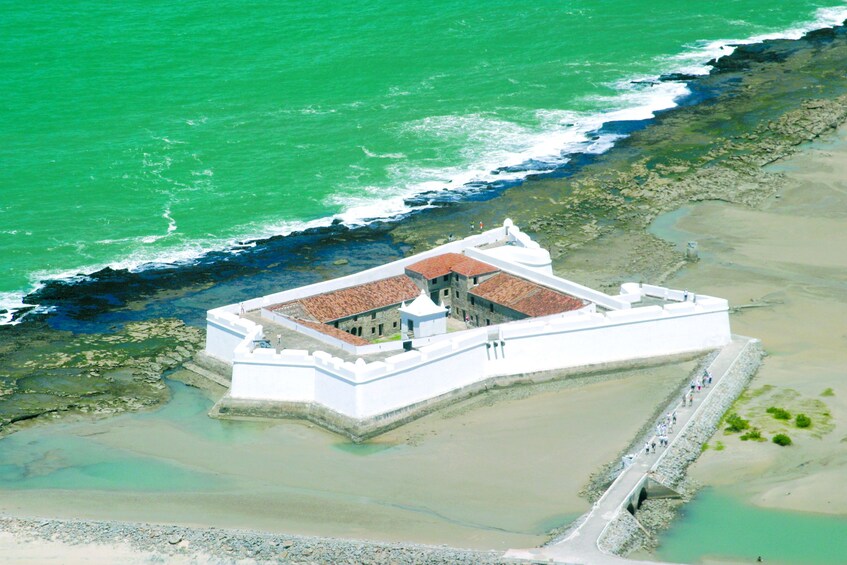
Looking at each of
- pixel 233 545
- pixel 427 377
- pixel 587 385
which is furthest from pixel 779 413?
pixel 233 545

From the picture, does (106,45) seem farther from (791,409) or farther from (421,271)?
(791,409)

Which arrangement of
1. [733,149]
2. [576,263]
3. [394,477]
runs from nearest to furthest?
[394,477] < [576,263] < [733,149]

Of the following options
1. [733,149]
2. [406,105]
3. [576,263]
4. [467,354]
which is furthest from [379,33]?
[467,354]

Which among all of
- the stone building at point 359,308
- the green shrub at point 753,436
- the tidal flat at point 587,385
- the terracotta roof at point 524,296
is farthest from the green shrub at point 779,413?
the stone building at point 359,308

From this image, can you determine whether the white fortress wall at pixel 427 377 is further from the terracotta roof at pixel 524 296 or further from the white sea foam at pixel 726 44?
the white sea foam at pixel 726 44

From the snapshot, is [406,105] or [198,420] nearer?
[198,420]

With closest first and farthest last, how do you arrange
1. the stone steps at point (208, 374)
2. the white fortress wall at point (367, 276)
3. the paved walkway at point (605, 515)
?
the paved walkway at point (605, 515), the stone steps at point (208, 374), the white fortress wall at point (367, 276)

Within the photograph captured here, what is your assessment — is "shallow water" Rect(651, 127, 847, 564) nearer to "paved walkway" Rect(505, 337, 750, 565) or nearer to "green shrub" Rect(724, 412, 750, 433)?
"green shrub" Rect(724, 412, 750, 433)
